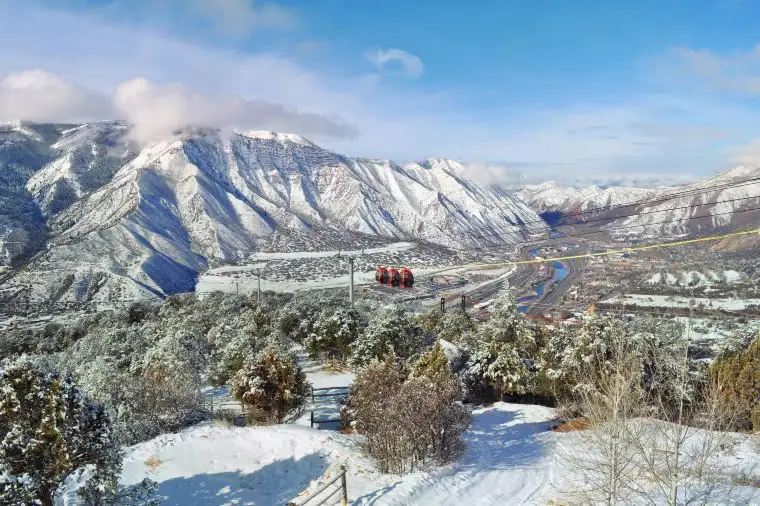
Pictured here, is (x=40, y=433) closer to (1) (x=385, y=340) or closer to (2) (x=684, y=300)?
(1) (x=385, y=340)

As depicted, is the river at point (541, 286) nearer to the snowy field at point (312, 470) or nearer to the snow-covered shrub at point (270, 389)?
the snow-covered shrub at point (270, 389)

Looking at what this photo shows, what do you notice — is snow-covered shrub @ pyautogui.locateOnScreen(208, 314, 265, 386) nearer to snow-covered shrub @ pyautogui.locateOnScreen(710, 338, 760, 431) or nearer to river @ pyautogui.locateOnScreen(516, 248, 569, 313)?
snow-covered shrub @ pyautogui.locateOnScreen(710, 338, 760, 431)

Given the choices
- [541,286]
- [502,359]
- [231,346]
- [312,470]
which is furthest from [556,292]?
[312,470]

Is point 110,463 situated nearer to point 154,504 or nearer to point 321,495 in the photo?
point 154,504

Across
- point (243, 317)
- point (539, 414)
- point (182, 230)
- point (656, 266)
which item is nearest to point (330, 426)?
point (539, 414)

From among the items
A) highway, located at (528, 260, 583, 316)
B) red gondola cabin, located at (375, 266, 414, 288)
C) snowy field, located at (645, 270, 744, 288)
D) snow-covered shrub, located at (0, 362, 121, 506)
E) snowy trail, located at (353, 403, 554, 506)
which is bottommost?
highway, located at (528, 260, 583, 316)

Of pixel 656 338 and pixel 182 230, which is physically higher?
pixel 182 230

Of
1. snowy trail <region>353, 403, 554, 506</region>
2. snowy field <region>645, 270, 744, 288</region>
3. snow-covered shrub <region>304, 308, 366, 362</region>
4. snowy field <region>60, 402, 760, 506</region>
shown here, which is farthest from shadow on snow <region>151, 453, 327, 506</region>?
snowy field <region>645, 270, 744, 288</region>
